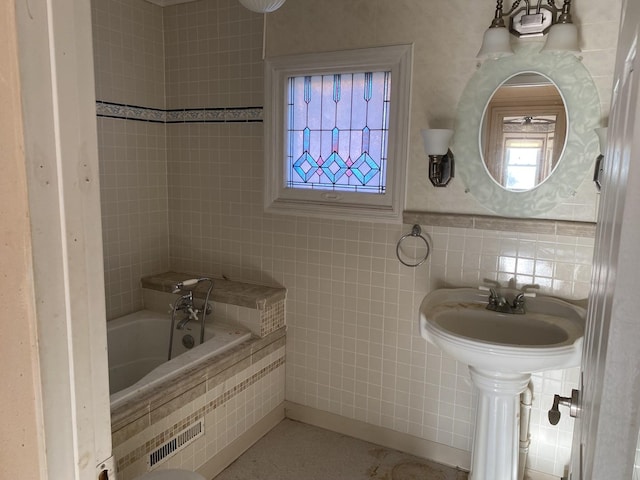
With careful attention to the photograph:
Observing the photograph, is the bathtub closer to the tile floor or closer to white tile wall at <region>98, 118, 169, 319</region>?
white tile wall at <region>98, 118, 169, 319</region>

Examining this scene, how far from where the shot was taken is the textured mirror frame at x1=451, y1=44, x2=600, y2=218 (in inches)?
81.7

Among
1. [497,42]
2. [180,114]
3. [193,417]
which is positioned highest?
[497,42]

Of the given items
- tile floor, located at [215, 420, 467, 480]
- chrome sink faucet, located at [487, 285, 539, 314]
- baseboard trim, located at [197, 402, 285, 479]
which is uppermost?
chrome sink faucet, located at [487, 285, 539, 314]

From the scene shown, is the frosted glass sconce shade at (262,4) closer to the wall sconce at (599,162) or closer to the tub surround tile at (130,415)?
the wall sconce at (599,162)

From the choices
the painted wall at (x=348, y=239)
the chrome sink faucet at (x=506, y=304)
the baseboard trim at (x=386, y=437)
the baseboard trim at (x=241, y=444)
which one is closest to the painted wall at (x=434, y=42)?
the painted wall at (x=348, y=239)

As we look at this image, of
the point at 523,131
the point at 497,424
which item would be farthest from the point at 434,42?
the point at 497,424

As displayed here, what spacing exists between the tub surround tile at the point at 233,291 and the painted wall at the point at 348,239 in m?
0.07

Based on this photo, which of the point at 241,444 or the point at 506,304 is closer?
the point at 506,304

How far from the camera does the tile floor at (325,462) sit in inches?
96.4

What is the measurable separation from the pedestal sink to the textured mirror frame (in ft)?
1.40

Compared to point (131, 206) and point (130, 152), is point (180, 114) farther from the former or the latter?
point (131, 206)

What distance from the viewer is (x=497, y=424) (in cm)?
A: 207

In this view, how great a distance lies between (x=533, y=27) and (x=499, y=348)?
1334 mm

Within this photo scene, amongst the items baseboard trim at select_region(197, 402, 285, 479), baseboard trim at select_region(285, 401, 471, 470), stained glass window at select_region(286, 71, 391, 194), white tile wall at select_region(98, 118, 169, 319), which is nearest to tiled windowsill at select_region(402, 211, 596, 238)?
stained glass window at select_region(286, 71, 391, 194)
